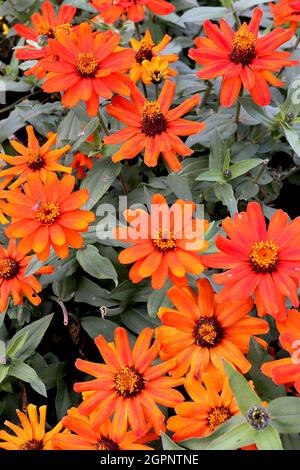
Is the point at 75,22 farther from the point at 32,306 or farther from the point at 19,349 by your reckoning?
the point at 19,349

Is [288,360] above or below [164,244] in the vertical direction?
below

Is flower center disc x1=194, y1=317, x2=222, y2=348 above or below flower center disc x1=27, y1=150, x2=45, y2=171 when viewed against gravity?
below

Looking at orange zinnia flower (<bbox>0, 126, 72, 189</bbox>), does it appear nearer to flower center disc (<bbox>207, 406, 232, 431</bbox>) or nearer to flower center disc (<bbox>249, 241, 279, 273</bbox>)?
flower center disc (<bbox>249, 241, 279, 273</bbox>)

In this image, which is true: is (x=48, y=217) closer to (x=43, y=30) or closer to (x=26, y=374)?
(x=26, y=374)

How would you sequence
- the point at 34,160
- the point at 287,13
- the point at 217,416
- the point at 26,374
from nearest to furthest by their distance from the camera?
the point at 217,416 < the point at 26,374 < the point at 34,160 < the point at 287,13

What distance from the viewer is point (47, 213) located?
1.13 metres

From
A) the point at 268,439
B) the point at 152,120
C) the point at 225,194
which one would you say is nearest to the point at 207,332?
the point at 268,439

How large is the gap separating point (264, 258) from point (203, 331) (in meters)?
0.18

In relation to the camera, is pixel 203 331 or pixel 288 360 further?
pixel 203 331

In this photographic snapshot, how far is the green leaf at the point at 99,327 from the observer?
1.35 m

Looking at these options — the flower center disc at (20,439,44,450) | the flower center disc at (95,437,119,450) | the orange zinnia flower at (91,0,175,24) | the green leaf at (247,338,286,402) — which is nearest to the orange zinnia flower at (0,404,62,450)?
the flower center disc at (20,439,44,450)

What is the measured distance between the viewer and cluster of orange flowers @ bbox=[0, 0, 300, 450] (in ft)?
3.30

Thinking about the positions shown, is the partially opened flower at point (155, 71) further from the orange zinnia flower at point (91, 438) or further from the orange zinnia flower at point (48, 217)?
the orange zinnia flower at point (91, 438)

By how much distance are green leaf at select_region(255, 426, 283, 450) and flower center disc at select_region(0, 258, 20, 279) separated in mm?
606
